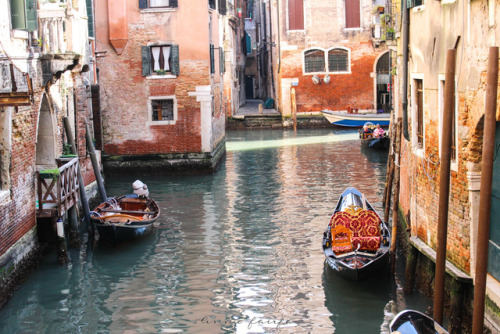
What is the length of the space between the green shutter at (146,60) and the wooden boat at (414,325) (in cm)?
1383

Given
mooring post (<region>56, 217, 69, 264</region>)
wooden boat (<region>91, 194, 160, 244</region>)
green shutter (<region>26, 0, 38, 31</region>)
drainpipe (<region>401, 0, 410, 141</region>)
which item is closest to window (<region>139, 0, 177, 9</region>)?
wooden boat (<region>91, 194, 160, 244</region>)

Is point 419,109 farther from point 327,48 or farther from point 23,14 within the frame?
point 327,48

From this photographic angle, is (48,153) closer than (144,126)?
Yes

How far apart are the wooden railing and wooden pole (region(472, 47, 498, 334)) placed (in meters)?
6.85

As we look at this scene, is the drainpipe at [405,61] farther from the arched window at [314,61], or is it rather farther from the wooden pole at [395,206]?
the arched window at [314,61]

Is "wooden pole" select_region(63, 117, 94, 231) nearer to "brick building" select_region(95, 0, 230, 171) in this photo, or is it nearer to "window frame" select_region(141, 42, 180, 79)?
"brick building" select_region(95, 0, 230, 171)

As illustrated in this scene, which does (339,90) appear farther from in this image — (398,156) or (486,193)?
(486,193)

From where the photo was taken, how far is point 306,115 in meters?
31.7

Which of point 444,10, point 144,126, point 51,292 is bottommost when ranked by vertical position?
point 51,292

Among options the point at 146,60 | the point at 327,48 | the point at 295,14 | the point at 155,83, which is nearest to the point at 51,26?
the point at 146,60

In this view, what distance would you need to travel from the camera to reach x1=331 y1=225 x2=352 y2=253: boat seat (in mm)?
9516

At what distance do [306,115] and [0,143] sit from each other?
75.3 feet

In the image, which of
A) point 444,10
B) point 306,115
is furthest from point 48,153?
point 306,115

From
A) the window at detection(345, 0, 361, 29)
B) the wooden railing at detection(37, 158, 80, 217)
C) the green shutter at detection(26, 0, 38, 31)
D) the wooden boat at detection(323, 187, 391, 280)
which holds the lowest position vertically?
the wooden boat at detection(323, 187, 391, 280)
